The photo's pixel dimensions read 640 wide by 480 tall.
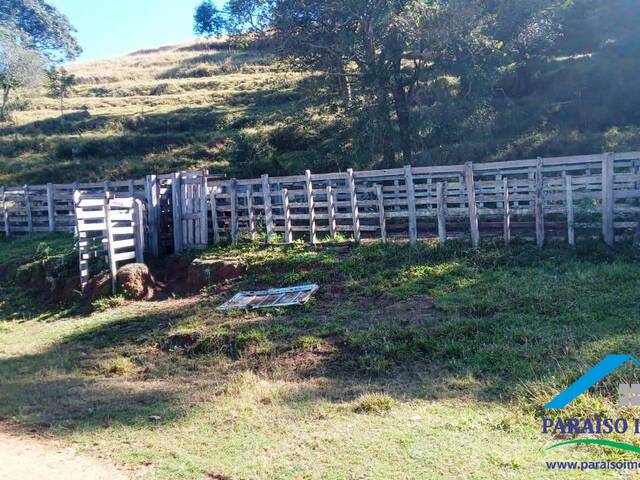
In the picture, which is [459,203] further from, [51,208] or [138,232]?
[51,208]

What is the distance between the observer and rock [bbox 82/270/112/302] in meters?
12.8

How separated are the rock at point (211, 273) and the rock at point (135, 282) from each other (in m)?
0.93

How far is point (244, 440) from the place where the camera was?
17.6 feet

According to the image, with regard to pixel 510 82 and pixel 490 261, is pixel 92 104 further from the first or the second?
pixel 490 261

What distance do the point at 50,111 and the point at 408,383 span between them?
40838mm

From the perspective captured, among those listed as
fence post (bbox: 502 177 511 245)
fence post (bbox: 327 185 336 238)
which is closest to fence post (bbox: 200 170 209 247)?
fence post (bbox: 327 185 336 238)

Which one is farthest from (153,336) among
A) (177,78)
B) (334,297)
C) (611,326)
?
(177,78)

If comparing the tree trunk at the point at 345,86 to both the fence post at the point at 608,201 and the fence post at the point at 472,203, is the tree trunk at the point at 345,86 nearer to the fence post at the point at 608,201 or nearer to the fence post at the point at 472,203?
the fence post at the point at 472,203

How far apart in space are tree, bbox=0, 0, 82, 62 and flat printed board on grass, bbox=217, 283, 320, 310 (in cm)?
5650

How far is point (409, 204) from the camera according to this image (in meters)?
12.4

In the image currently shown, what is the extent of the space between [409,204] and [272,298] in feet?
12.3

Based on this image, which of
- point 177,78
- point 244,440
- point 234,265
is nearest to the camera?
point 244,440

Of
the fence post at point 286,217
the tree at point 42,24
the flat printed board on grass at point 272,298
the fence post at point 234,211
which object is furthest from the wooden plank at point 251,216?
the tree at point 42,24

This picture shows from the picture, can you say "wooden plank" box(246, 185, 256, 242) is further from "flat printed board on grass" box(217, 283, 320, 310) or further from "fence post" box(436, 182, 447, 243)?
"fence post" box(436, 182, 447, 243)
